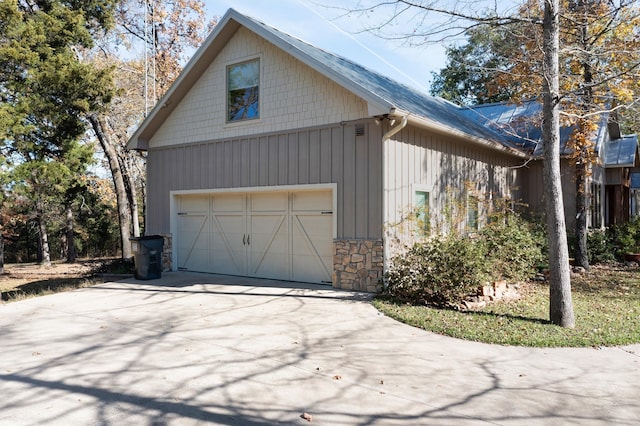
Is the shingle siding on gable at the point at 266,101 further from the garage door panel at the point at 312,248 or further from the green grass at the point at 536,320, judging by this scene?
the green grass at the point at 536,320

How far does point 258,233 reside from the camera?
34.4 feet

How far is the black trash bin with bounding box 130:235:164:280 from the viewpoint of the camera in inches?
419

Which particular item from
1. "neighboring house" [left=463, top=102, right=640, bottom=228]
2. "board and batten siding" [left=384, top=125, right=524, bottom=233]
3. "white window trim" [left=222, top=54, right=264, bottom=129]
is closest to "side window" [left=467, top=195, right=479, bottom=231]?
"board and batten siding" [left=384, top=125, right=524, bottom=233]

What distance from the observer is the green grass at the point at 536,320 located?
18.6ft

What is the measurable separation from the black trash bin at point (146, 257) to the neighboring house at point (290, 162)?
1068 mm

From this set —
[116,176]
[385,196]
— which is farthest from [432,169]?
[116,176]

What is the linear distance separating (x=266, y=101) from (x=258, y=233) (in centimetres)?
294

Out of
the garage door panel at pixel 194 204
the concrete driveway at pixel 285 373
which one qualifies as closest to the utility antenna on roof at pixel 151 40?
the garage door panel at pixel 194 204

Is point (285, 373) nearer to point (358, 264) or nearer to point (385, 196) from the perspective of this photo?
point (358, 264)

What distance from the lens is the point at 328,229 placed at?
934 cm

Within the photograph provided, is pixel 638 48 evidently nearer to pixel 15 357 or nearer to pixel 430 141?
pixel 430 141

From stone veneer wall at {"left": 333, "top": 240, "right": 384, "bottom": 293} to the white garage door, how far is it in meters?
0.37

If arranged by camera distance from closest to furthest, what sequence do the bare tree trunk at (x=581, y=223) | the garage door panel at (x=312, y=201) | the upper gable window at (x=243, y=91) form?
the garage door panel at (x=312, y=201) < the upper gable window at (x=243, y=91) < the bare tree trunk at (x=581, y=223)

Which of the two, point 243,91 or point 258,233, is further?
point 243,91
